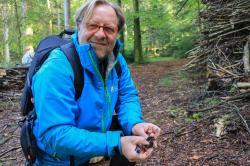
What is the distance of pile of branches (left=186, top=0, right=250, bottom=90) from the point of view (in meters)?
6.15

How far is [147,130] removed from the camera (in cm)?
225

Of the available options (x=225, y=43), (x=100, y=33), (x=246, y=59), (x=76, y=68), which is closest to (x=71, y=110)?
(x=76, y=68)

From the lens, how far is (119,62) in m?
2.59

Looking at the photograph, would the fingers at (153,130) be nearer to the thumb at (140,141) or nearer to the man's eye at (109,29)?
the thumb at (140,141)

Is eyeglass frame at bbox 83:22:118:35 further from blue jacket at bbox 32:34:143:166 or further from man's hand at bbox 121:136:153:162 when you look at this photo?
man's hand at bbox 121:136:153:162

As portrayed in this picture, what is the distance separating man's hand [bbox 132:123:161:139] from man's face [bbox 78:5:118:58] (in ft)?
1.68

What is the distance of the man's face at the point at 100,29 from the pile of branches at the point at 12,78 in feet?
23.7

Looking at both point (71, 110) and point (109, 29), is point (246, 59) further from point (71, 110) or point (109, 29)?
point (71, 110)

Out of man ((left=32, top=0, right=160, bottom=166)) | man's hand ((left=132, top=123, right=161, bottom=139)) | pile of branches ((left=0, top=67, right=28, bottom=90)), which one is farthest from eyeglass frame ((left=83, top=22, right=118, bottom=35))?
pile of branches ((left=0, top=67, right=28, bottom=90))

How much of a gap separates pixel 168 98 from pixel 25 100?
509 cm

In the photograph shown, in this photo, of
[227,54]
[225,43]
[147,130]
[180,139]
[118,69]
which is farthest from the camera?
[225,43]

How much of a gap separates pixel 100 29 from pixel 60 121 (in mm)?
629

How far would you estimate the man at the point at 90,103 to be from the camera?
1.93 metres

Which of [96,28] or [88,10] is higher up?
[88,10]
